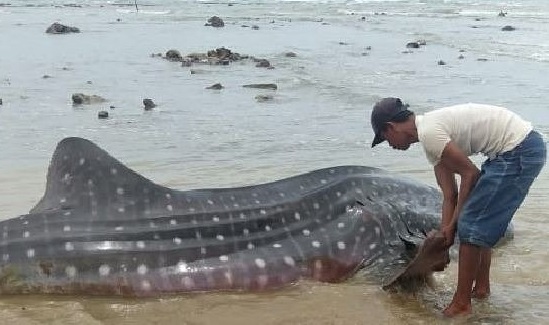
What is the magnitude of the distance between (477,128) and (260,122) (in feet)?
24.1

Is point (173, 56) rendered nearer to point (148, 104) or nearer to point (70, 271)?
point (148, 104)

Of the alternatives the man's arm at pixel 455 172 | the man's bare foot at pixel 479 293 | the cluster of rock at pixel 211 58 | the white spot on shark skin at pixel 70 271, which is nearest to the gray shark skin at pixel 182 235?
the white spot on shark skin at pixel 70 271

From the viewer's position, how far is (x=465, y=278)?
5102mm

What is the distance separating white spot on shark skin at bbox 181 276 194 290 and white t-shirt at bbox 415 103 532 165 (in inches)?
75.8

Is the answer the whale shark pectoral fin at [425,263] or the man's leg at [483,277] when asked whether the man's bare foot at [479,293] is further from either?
the whale shark pectoral fin at [425,263]

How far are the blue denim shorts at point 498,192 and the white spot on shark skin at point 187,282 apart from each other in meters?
1.96

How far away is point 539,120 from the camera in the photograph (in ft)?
39.3

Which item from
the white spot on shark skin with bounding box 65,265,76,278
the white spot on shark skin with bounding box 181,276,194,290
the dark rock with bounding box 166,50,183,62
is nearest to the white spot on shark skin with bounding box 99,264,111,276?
the white spot on shark skin with bounding box 65,265,76,278

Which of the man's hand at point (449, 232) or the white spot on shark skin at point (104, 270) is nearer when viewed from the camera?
the man's hand at point (449, 232)

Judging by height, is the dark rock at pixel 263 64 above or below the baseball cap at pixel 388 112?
below

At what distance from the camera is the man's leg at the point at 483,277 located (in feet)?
18.0

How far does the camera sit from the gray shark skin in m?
5.52

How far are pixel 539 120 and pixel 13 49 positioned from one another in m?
16.0

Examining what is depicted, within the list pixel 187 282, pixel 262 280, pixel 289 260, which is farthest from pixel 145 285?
pixel 289 260
